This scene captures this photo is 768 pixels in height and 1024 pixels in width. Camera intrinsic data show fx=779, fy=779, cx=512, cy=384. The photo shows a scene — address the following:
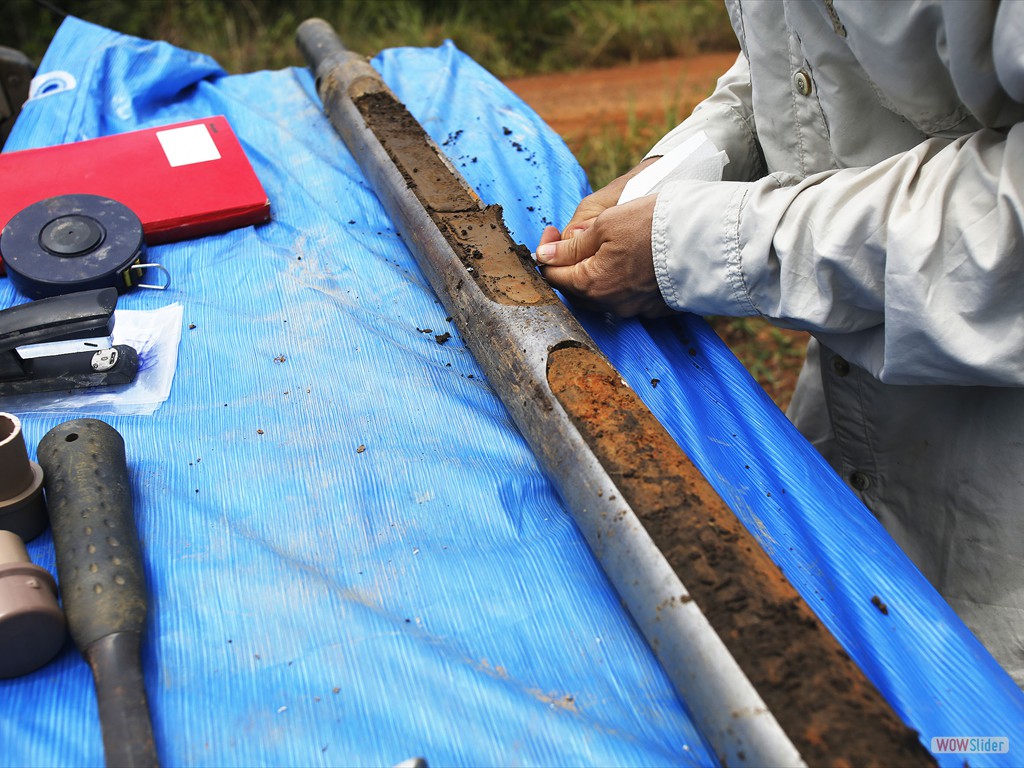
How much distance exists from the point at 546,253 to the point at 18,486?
3.31ft

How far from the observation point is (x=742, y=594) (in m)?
0.96

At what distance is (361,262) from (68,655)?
3.26 feet

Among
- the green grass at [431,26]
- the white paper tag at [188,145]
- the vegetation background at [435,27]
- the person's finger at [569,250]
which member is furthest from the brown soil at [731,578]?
the green grass at [431,26]

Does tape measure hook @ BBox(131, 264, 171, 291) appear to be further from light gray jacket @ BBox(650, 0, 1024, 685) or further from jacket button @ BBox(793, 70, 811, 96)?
jacket button @ BBox(793, 70, 811, 96)

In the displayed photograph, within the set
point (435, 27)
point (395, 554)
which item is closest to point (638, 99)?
point (435, 27)

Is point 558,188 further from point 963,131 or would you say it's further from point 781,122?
point 963,131

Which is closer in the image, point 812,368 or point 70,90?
point 812,368

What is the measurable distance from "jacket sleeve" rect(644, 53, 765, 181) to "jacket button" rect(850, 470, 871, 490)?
0.69m

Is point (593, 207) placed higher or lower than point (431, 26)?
higher

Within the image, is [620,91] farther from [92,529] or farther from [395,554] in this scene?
[92,529]

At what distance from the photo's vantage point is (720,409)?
55.5 inches

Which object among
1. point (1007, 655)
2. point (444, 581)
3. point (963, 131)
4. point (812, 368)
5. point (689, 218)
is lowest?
point (1007, 655)

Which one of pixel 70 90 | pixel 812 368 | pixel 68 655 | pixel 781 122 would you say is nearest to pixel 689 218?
pixel 781 122

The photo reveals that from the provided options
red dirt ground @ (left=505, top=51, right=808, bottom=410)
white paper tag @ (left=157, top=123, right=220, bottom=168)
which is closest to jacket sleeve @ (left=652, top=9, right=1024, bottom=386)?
white paper tag @ (left=157, top=123, right=220, bottom=168)
